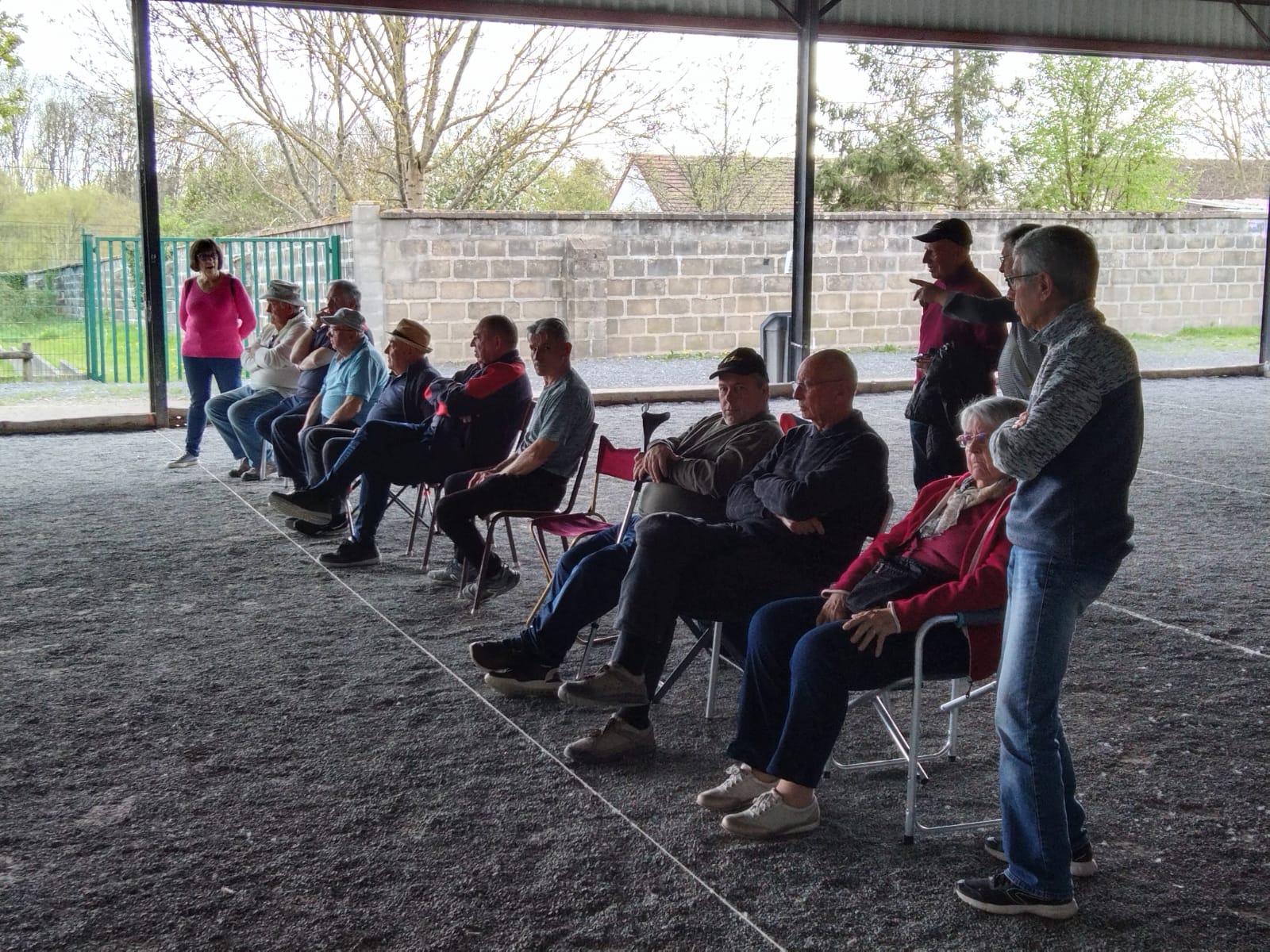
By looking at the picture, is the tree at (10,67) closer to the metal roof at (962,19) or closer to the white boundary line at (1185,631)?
the metal roof at (962,19)

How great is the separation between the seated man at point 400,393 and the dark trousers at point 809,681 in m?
3.03

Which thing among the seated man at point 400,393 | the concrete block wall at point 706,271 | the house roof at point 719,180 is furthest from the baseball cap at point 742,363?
the house roof at point 719,180

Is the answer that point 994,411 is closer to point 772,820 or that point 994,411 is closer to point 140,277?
point 772,820

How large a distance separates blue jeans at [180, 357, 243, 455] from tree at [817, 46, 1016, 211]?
16.9m

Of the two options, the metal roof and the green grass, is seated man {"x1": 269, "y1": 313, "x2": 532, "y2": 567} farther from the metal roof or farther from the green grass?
the green grass

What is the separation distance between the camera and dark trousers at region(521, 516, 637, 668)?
11.7 feet

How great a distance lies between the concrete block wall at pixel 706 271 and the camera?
45.1 ft

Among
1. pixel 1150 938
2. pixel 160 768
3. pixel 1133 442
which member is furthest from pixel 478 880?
pixel 1133 442

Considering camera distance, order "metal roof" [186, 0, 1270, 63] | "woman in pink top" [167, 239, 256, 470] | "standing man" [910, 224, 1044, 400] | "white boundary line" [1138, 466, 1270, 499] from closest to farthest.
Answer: "standing man" [910, 224, 1044, 400], "white boundary line" [1138, 466, 1270, 499], "woman in pink top" [167, 239, 256, 470], "metal roof" [186, 0, 1270, 63]

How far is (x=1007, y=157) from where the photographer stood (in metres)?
24.0

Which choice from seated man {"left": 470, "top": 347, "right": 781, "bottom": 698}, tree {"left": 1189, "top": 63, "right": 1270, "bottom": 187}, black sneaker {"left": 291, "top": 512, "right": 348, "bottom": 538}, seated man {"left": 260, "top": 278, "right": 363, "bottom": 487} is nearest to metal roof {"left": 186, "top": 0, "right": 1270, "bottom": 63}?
seated man {"left": 260, "top": 278, "right": 363, "bottom": 487}

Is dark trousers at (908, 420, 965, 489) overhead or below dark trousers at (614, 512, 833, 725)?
overhead

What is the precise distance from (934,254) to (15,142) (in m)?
15.6

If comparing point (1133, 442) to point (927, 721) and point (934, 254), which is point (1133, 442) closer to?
point (927, 721)
